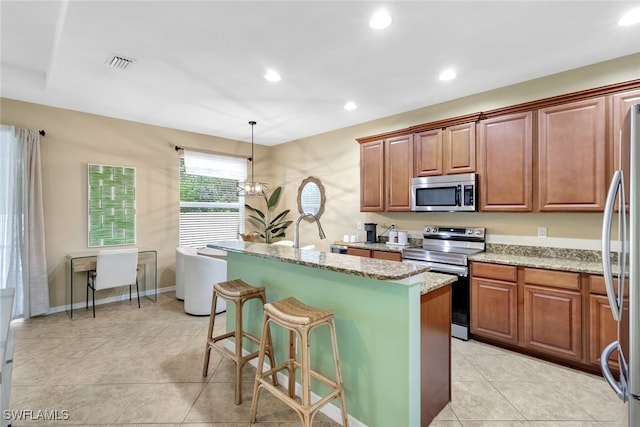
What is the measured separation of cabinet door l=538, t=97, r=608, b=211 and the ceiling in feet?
1.67

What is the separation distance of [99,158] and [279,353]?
3963 millimetres

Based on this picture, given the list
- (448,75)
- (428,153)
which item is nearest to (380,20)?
(448,75)

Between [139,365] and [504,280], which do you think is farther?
[504,280]

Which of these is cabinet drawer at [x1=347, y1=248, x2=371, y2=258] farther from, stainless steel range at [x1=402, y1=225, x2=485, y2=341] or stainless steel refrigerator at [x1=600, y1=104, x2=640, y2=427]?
stainless steel refrigerator at [x1=600, y1=104, x2=640, y2=427]

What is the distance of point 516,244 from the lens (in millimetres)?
3293

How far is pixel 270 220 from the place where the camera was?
6.37m

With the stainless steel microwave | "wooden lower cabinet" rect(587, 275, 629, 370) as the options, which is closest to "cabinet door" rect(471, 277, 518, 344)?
"wooden lower cabinet" rect(587, 275, 629, 370)

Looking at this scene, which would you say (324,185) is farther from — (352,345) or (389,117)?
(352,345)

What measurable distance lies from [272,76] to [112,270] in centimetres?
324

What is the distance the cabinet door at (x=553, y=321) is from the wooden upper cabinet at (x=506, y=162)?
2.80ft

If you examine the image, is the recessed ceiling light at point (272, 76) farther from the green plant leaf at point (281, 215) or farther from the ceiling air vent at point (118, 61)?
the green plant leaf at point (281, 215)

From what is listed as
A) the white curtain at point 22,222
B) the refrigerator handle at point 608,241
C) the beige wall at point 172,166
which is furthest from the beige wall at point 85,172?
the refrigerator handle at point 608,241

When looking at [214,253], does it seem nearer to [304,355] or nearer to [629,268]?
[304,355]

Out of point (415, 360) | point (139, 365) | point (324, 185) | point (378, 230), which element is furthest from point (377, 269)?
point (324, 185)
